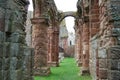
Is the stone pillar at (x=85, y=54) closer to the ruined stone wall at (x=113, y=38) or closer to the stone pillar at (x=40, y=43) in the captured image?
the stone pillar at (x=40, y=43)

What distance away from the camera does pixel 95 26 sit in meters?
11.4

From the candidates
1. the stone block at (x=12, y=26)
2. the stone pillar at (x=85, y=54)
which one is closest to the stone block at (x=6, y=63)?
the stone block at (x=12, y=26)

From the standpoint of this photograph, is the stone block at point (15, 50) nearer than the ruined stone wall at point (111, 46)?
Yes

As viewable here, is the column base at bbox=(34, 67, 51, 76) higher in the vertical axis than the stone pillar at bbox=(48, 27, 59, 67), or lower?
lower

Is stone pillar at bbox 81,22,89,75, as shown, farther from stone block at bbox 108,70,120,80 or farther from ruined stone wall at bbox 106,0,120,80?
stone block at bbox 108,70,120,80

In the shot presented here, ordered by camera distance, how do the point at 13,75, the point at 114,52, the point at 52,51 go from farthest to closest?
the point at 52,51 → the point at 114,52 → the point at 13,75

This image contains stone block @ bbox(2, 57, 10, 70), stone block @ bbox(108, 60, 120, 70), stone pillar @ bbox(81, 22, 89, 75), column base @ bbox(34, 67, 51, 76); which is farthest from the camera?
stone pillar @ bbox(81, 22, 89, 75)

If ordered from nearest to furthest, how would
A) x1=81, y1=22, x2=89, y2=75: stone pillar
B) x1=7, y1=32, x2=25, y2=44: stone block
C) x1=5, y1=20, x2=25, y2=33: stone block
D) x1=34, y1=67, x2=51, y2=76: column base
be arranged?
1. x1=5, y1=20, x2=25, y2=33: stone block
2. x1=7, y1=32, x2=25, y2=44: stone block
3. x1=34, y1=67, x2=51, y2=76: column base
4. x1=81, y1=22, x2=89, y2=75: stone pillar

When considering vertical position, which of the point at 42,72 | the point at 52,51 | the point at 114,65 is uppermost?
the point at 52,51

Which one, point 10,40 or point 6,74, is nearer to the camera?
point 6,74

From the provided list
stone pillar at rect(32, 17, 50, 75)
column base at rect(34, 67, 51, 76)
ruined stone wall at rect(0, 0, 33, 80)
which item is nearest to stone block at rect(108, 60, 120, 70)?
ruined stone wall at rect(0, 0, 33, 80)

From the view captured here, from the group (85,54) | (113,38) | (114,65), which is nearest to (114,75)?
(114,65)

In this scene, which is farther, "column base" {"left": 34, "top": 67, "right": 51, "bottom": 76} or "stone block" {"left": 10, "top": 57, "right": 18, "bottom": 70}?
"column base" {"left": 34, "top": 67, "right": 51, "bottom": 76}

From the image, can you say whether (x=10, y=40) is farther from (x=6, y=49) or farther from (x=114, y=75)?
(x=114, y=75)
